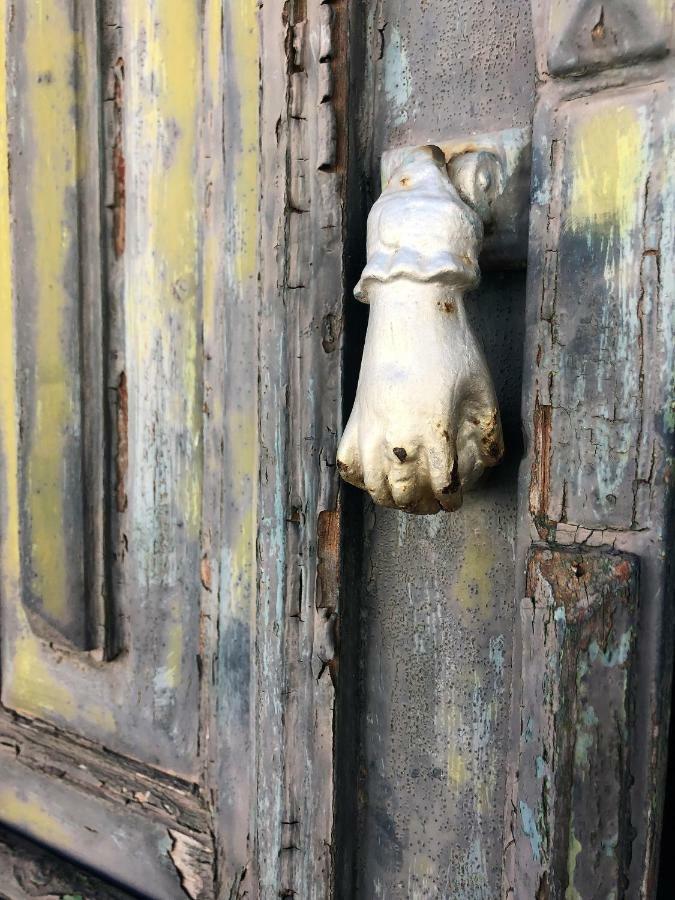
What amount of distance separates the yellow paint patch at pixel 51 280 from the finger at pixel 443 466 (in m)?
A: 0.51

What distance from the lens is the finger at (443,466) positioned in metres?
0.49

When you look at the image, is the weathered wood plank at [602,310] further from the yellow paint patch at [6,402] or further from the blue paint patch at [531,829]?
the yellow paint patch at [6,402]

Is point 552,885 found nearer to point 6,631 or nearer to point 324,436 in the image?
point 324,436

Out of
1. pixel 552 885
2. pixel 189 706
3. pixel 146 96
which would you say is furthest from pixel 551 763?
pixel 146 96

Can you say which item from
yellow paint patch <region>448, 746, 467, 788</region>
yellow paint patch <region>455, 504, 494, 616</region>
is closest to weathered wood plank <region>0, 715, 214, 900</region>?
yellow paint patch <region>448, 746, 467, 788</region>

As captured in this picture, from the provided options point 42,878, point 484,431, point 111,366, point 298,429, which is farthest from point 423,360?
point 42,878

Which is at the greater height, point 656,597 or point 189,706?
point 656,597

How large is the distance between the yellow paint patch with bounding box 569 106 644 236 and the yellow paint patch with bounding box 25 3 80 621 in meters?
0.58

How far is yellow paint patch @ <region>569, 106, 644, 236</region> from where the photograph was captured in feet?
1.51

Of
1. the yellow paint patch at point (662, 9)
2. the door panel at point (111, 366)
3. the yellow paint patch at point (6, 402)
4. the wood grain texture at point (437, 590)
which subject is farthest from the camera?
the yellow paint patch at point (6, 402)

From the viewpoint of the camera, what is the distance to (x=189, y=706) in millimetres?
793

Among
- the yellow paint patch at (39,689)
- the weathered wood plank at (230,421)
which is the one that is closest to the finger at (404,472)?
the weathered wood plank at (230,421)

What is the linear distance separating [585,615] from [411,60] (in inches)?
18.2

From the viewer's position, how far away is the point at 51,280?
855mm
